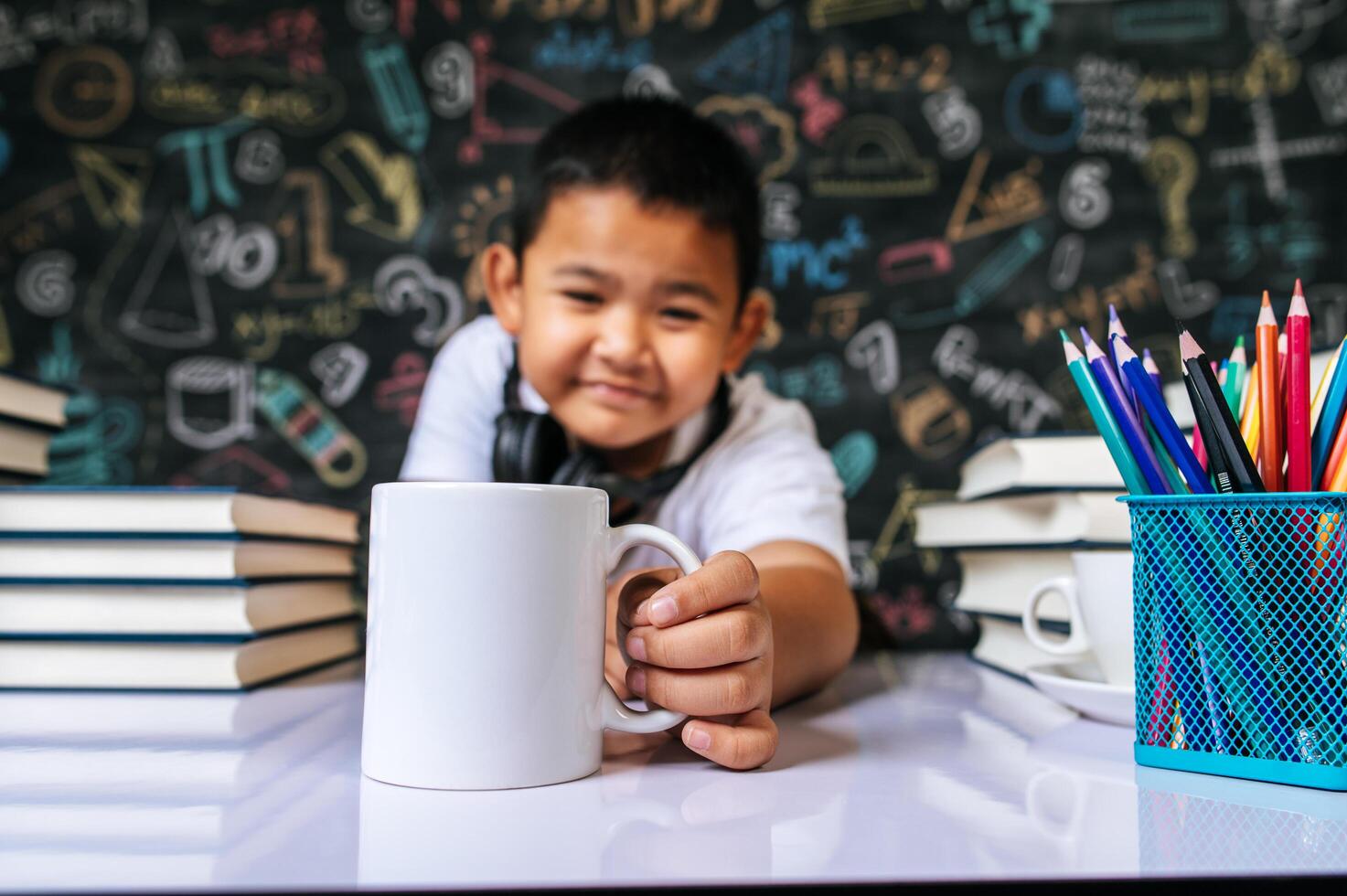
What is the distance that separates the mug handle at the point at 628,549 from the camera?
48cm

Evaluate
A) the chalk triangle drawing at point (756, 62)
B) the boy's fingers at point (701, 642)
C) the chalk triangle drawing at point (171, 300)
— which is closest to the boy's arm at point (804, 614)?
the boy's fingers at point (701, 642)

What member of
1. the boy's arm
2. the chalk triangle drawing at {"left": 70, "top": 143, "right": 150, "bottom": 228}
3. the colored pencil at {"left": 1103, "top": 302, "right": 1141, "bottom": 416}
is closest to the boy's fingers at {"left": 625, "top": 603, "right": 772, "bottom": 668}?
the boy's arm

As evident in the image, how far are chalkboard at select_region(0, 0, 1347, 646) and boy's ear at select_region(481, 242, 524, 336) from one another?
0.48 feet

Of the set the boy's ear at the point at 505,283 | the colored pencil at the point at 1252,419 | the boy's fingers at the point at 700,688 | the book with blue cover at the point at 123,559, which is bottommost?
the boy's fingers at the point at 700,688

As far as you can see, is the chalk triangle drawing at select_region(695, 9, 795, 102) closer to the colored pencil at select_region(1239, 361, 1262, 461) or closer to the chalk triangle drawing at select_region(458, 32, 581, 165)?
the chalk triangle drawing at select_region(458, 32, 581, 165)

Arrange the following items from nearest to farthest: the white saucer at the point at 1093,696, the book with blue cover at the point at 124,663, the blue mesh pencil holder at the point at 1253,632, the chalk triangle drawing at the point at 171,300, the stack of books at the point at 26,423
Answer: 1. the blue mesh pencil holder at the point at 1253,632
2. the white saucer at the point at 1093,696
3. the book with blue cover at the point at 124,663
4. the stack of books at the point at 26,423
5. the chalk triangle drawing at the point at 171,300

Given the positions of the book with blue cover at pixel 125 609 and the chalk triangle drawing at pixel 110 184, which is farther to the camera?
the chalk triangle drawing at pixel 110 184

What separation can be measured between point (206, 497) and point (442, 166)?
0.55 metres

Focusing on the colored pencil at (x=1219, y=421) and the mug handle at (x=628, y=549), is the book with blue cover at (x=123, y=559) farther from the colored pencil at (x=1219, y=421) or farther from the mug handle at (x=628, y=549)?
the colored pencil at (x=1219, y=421)

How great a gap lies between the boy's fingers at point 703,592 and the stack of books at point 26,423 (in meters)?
0.63

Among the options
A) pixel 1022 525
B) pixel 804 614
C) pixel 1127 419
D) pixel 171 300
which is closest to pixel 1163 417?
pixel 1127 419

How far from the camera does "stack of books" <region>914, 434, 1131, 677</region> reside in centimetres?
79

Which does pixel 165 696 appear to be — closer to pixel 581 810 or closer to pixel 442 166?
pixel 581 810

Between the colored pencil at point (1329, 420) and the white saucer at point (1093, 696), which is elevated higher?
the colored pencil at point (1329, 420)
